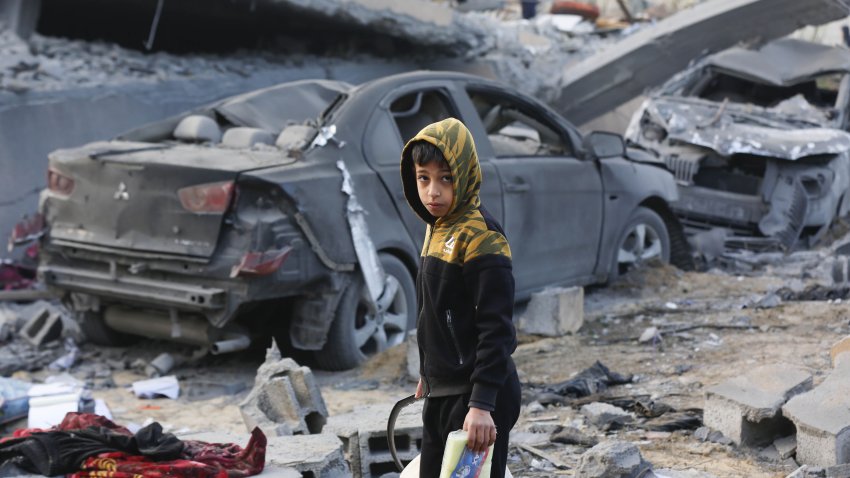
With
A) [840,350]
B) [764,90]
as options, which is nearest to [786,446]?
[840,350]

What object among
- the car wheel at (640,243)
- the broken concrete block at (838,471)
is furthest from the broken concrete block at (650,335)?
the broken concrete block at (838,471)

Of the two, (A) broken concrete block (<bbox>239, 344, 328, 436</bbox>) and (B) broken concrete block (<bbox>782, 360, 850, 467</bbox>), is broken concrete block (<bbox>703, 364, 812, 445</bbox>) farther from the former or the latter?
(A) broken concrete block (<bbox>239, 344, 328, 436</bbox>)

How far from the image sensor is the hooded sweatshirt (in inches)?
116

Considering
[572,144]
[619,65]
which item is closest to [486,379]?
[572,144]

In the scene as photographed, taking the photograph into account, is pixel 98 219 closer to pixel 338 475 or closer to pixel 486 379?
pixel 338 475

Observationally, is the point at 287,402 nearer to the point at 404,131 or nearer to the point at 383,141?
the point at 383,141

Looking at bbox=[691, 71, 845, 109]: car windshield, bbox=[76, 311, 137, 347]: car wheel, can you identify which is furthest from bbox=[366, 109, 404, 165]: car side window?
bbox=[691, 71, 845, 109]: car windshield

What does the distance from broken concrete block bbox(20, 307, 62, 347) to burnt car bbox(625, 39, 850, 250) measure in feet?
19.3

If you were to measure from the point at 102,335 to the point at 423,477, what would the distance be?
439cm

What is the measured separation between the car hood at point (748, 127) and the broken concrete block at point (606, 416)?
5.59 m

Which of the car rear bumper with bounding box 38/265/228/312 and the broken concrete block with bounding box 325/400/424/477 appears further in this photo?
the car rear bumper with bounding box 38/265/228/312

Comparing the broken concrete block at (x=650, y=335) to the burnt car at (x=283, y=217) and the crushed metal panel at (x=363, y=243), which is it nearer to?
the burnt car at (x=283, y=217)

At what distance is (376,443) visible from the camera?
4590 mm

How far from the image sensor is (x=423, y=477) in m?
3.19
